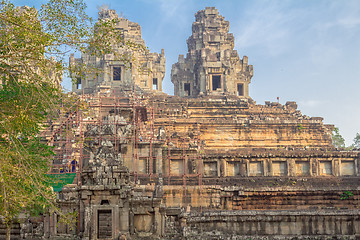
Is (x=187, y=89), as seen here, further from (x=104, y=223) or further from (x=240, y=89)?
(x=104, y=223)

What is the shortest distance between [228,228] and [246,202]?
707 cm

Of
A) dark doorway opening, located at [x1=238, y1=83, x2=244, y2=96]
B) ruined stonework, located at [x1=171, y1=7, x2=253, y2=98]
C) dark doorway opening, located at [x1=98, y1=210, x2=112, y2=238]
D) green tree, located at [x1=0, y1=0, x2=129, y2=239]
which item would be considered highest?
ruined stonework, located at [x1=171, y1=7, x2=253, y2=98]

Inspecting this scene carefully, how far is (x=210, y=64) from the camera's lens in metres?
52.3

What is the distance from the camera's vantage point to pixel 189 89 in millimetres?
57062

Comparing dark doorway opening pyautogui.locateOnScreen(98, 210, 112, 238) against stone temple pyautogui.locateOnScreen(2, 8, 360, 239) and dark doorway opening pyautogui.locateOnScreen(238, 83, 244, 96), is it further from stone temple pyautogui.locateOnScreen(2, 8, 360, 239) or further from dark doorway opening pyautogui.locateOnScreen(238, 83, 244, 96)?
dark doorway opening pyautogui.locateOnScreen(238, 83, 244, 96)

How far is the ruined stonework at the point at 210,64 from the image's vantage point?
170 ft

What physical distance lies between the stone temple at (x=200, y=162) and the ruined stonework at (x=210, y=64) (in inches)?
5.2

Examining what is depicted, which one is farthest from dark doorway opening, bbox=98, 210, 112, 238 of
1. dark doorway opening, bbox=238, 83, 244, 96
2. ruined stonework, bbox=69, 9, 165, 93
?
dark doorway opening, bbox=238, 83, 244, 96

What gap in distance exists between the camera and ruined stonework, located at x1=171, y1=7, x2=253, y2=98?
51875 millimetres

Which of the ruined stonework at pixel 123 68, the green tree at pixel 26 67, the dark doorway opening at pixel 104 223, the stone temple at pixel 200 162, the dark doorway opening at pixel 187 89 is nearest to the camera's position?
the green tree at pixel 26 67

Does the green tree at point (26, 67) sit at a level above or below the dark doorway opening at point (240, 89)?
below

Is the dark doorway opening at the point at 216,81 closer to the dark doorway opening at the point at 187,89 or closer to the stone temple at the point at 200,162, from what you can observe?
the stone temple at the point at 200,162

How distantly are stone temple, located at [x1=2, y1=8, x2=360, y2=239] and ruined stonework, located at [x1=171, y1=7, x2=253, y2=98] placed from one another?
132mm

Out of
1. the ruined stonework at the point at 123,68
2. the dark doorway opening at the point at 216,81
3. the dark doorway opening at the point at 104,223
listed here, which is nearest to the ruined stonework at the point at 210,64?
the dark doorway opening at the point at 216,81
